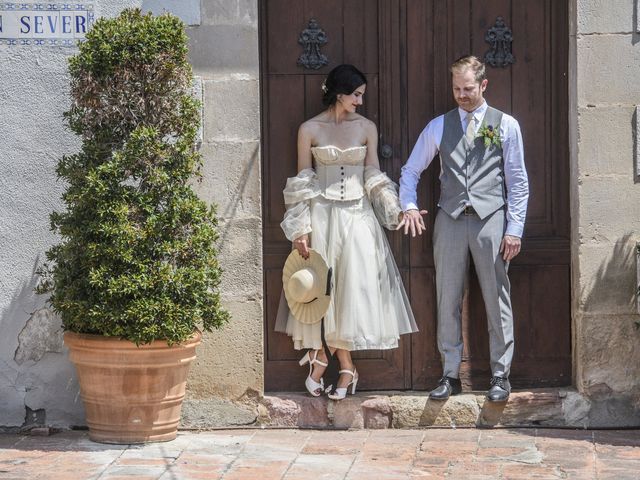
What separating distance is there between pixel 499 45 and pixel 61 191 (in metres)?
2.72

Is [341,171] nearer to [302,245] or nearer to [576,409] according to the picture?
[302,245]

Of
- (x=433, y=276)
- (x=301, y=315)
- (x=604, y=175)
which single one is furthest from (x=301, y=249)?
(x=604, y=175)

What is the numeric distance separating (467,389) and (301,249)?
4.40 feet

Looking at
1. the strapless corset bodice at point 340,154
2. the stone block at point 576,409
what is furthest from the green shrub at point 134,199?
the stone block at point 576,409

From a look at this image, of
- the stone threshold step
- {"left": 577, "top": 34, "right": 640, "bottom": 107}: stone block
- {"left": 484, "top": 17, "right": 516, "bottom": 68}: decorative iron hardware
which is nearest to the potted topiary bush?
the stone threshold step

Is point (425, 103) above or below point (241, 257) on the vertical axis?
above

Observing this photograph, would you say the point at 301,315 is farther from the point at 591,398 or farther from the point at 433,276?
the point at 591,398

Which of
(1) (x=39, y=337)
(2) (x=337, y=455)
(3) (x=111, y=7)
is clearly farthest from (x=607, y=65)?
(1) (x=39, y=337)

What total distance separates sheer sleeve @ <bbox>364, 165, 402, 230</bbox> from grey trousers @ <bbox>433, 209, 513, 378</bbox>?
0.27 metres

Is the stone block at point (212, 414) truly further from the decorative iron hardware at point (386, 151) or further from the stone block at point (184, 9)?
the stone block at point (184, 9)

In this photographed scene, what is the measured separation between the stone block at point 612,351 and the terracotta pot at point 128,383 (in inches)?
89.4

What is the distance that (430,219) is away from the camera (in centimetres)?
766

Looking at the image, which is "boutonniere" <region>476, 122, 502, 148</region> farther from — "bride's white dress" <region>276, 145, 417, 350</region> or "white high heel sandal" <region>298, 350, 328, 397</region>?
"white high heel sandal" <region>298, 350, 328, 397</region>

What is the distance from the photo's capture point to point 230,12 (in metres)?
7.38
